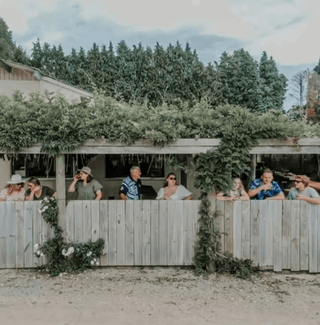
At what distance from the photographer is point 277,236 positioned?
5246mm

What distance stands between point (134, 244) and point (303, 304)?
2.55m

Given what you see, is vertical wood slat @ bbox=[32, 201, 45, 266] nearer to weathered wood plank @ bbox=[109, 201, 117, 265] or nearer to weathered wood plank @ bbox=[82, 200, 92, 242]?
weathered wood plank @ bbox=[82, 200, 92, 242]

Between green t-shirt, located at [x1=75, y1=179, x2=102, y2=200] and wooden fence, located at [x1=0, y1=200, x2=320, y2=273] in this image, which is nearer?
wooden fence, located at [x1=0, y1=200, x2=320, y2=273]

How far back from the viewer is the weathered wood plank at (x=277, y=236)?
5230 millimetres

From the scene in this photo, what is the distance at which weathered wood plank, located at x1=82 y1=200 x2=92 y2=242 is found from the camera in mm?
5273

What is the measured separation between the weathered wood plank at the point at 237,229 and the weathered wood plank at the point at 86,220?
7.55 ft

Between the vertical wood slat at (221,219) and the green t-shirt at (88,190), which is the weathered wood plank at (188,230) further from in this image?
the green t-shirt at (88,190)

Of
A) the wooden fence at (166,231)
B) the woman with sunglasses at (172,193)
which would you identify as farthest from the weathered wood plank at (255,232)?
the woman with sunglasses at (172,193)

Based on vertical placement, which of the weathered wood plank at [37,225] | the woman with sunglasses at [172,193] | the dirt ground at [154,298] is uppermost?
the woman with sunglasses at [172,193]

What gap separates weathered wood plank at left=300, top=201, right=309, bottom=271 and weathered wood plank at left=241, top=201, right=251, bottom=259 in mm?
833

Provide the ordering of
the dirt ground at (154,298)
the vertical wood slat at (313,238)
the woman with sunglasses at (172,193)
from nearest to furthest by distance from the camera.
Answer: the dirt ground at (154,298) < the vertical wood slat at (313,238) < the woman with sunglasses at (172,193)

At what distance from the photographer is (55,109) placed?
4945mm

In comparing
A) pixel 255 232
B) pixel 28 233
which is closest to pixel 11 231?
pixel 28 233

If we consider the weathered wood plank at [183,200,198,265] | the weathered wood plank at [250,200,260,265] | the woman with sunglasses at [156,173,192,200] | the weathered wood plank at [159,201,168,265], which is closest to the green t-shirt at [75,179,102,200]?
the woman with sunglasses at [156,173,192,200]
